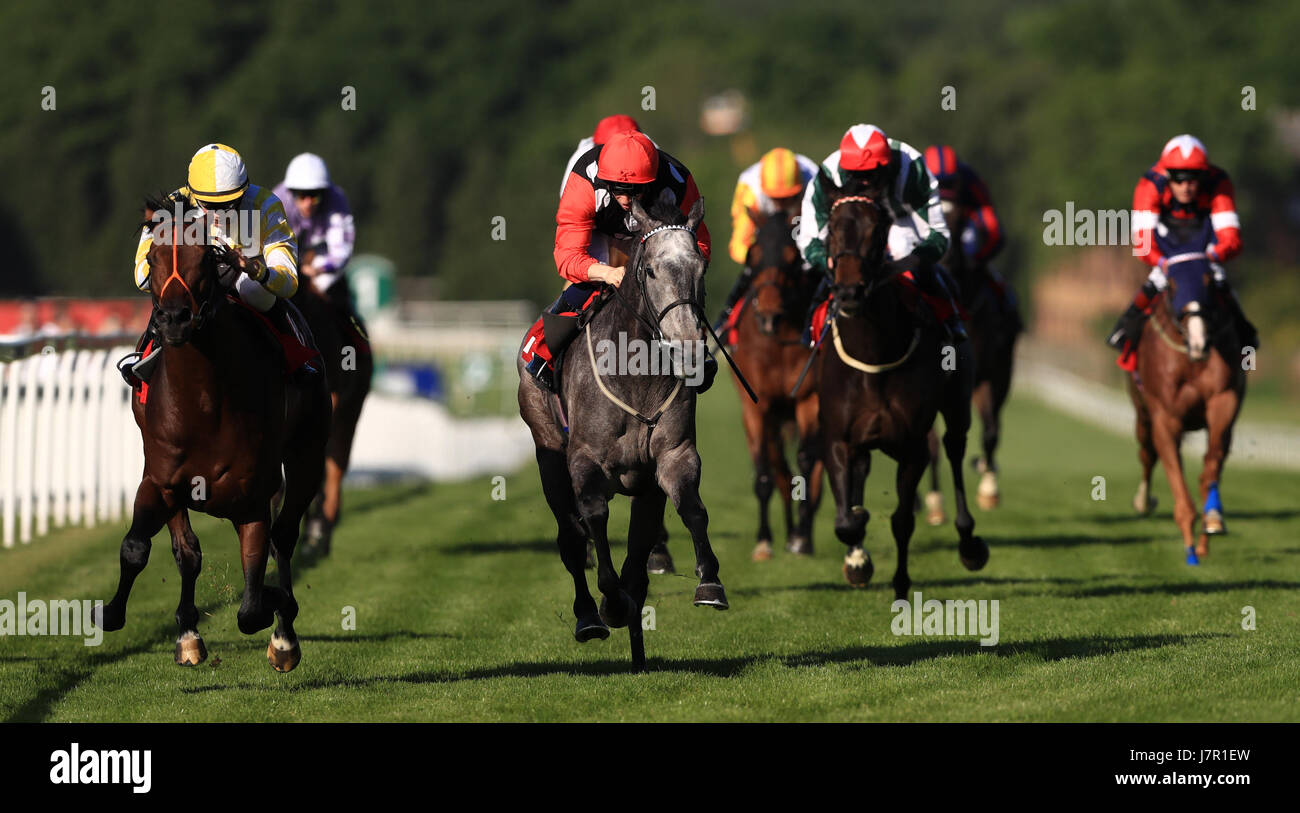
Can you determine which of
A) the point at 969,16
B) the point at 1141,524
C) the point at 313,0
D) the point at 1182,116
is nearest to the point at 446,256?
the point at 313,0

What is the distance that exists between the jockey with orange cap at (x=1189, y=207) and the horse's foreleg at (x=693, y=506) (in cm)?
560

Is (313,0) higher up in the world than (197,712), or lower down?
higher up

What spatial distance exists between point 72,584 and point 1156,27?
7028 centimetres

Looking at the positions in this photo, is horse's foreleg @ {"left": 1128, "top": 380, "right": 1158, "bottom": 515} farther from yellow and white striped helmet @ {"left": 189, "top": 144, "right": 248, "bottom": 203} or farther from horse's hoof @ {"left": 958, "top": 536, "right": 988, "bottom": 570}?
yellow and white striped helmet @ {"left": 189, "top": 144, "right": 248, "bottom": 203}

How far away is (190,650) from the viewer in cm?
875

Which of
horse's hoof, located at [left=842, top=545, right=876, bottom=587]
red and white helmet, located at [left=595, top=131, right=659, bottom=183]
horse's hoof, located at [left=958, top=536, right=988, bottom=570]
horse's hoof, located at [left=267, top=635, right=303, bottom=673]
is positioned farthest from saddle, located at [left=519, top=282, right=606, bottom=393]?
horse's hoof, located at [left=958, top=536, right=988, bottom=570]

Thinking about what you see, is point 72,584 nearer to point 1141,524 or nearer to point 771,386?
point 771,386

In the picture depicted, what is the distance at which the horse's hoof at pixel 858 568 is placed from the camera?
10.4 meters

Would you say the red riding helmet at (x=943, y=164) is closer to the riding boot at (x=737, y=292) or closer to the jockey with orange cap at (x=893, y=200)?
the riding boot at (x=737, y=292)

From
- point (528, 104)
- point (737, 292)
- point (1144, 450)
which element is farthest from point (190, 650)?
point (528, 104)

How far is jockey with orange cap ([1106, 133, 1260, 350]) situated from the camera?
1252 cm

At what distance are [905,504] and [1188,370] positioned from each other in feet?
9.66

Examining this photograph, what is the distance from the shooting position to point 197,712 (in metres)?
7.77

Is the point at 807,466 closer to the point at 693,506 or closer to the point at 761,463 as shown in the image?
the point at 761,463
